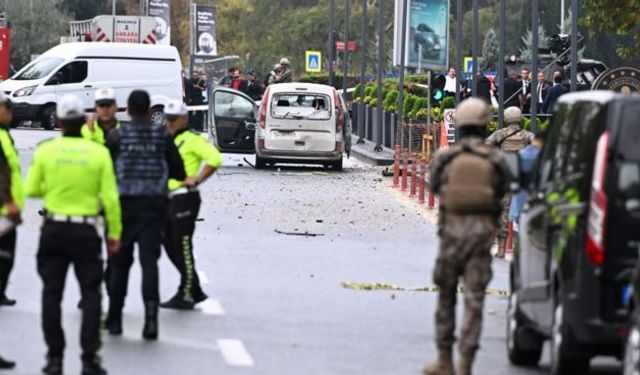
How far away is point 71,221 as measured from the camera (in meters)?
11.7

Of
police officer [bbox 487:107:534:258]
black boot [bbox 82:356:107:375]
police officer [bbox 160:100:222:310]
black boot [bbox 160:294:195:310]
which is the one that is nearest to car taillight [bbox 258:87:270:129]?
police officer [bbox 487:107:534:258]

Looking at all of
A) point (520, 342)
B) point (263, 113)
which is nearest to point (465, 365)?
point (520, 342)

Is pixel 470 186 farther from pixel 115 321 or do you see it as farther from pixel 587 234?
pixel 115 321

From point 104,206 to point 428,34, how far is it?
4645 cm

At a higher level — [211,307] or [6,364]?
[6,364]

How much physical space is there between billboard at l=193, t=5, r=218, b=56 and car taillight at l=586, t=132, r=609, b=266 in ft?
234

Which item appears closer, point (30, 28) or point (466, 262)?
point (466, 262)

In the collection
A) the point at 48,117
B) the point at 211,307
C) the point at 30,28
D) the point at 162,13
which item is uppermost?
the point at 162,13

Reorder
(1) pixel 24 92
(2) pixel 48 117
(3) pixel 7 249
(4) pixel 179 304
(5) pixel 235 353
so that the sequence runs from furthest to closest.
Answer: (2) pixel 48 117 → (1) pixel 24 92 → (4) pixel 179 304 → (3) pixel 7 249 → (5) pixel 235 353

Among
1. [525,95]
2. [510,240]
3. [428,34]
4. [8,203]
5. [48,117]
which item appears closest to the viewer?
[8,203]

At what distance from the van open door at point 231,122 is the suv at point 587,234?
27313 millimetres

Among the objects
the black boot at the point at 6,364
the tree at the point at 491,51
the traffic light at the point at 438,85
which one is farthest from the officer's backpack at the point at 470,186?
the tree at the point at 491,51

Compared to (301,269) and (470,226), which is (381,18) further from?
(470,226)

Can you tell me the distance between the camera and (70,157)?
38.6ft
